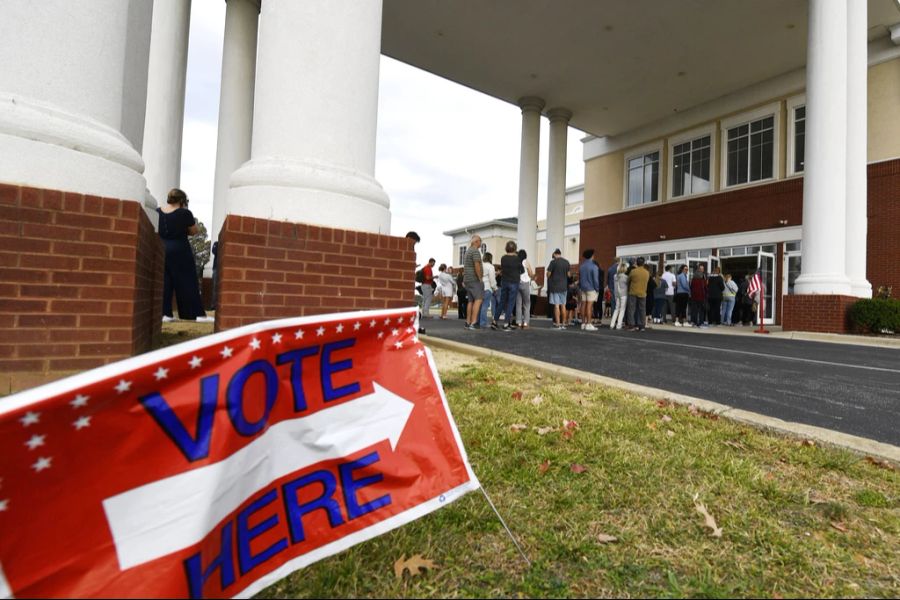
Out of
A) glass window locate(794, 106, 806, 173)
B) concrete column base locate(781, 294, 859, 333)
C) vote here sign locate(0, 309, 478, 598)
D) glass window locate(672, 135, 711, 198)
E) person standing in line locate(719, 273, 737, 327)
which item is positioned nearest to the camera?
vote here sign locate(0, 309, 478, 598)

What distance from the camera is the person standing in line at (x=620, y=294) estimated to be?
11.8 metres

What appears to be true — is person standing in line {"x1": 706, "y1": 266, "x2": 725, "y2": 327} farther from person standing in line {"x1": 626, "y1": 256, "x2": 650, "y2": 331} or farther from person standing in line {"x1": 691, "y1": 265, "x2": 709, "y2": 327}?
person standing in line {"x1": 626, "y1": 256, "x2": 650, "y2": 331}

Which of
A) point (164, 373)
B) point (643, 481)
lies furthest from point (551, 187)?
point (164, 373)

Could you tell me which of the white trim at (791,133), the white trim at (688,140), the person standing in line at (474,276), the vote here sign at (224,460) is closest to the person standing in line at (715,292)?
the white trim at (791,133)

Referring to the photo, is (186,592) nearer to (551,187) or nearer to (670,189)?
(551,187)

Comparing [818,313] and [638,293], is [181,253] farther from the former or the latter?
[818,313]

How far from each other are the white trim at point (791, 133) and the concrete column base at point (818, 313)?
23.9ft

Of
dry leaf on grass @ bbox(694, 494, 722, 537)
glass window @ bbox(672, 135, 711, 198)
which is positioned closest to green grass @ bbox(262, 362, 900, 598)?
dry leaf on grass @ bbox(694, 494, 722, 537)

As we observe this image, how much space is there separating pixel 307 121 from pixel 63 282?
181 centimetres

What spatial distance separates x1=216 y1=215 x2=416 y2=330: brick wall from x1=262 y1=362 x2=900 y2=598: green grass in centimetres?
119

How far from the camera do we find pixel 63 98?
2707mm

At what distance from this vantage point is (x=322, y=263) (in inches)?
131

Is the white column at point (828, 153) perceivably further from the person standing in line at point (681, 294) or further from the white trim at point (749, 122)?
the white trim at point (749, 122)

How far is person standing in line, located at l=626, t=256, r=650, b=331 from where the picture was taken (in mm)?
11250
